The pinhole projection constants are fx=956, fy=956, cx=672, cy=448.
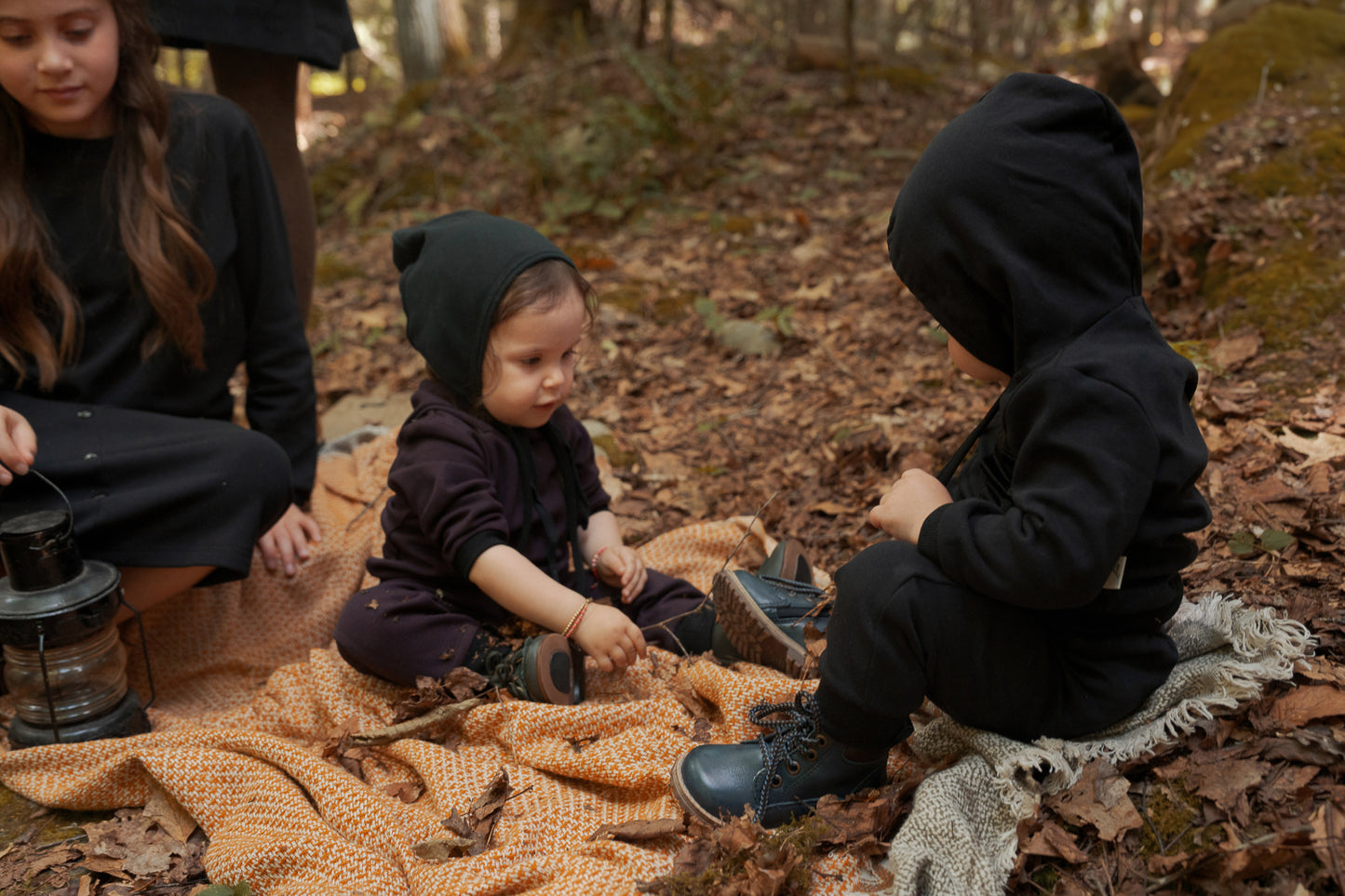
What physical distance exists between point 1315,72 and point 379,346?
223 inches

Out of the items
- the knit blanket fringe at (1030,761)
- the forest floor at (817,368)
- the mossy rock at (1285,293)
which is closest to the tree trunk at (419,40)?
the forest floor at (817,368)

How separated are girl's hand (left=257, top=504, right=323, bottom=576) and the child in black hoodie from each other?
197 centimetres

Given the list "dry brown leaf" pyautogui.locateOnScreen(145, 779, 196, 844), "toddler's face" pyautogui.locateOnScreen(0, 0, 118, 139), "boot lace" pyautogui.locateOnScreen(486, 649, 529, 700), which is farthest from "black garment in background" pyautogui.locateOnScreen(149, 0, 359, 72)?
"dry brown leaf" pyautogui.locateOnScreen(145, 779, 196, 844)

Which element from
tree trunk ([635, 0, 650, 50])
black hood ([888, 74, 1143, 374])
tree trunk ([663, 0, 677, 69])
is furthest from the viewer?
tree trunk ([635, 0, 650, 50])

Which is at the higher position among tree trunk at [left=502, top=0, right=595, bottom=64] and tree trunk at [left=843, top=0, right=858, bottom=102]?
tree trunk at [left=502, top=0, right=595, bottom=64]

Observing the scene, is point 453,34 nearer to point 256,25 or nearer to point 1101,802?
point 256,25

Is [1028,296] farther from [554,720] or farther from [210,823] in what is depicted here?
[210,823]

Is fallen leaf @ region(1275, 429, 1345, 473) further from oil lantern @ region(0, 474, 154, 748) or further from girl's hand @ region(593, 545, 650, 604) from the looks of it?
oil lantern @ region(0, 474, 154, 748)

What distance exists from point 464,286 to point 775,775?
1559 millimetres

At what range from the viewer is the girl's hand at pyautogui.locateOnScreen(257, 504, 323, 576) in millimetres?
3479

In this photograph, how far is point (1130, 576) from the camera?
1.96m

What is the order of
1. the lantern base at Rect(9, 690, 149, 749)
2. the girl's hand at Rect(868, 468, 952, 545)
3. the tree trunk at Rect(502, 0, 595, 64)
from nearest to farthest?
the girl's hand at Rect(868, 468, 952, 545) < the lantern base at Rect(9, 690, 149, 749) < the tree trunk at Rect(502, 0, 595, 64)

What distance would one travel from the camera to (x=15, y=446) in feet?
8.83

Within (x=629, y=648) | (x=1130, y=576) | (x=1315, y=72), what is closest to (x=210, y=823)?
(x=629, y=648)
